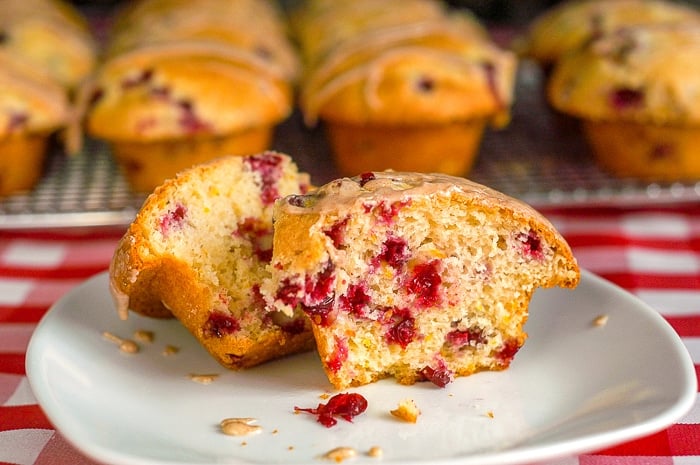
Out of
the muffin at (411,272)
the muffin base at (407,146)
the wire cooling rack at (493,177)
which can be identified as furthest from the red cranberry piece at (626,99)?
the muffin at (411,272)

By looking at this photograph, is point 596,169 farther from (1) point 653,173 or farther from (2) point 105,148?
(2) point 105,148

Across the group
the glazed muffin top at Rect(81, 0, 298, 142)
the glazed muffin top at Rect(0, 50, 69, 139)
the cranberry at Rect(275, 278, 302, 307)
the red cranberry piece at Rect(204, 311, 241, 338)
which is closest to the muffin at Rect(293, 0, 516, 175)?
the glazed muffin top at Rect(81, 0, 298, 142)

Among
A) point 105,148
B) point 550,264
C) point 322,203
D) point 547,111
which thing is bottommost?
point 547,111

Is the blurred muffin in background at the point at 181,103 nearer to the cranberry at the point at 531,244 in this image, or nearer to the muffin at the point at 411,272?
the muffin at the point at 411,272

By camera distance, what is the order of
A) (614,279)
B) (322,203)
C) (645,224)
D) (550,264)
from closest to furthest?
(322,203)
(550,264)
(614,279)
(645,224)

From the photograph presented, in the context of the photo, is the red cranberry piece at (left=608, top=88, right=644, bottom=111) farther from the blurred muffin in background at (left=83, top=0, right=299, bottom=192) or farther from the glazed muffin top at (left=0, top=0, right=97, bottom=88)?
the glazed muffin top at (left=0, top=0, right=97, bottom=88)

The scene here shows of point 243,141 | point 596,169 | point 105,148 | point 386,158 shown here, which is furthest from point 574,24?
point 105,148

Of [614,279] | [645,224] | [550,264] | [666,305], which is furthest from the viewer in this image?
[645,224]
